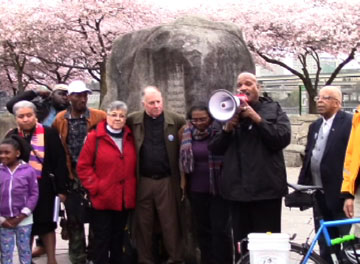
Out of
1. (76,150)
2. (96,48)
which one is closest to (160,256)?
(76,150)

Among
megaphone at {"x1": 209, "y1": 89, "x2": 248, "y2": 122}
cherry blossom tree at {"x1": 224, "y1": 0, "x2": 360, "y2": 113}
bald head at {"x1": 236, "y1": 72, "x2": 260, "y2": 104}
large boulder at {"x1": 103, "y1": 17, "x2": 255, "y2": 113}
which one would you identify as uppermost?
cherry blossom tree at {"x1": 224, "y1": 0, "x2": 360, "y2": 113}

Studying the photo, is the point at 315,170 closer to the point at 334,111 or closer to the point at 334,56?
the point at 334,111

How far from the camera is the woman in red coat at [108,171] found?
484 cm

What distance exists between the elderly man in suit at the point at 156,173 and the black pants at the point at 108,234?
0.54ft

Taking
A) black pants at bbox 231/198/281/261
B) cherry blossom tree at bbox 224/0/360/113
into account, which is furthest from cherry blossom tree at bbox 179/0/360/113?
black pants at bbox 231/198/281/261

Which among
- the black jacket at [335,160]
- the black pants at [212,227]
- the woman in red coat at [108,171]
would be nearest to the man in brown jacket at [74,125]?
the woman in red coat at [108,171]

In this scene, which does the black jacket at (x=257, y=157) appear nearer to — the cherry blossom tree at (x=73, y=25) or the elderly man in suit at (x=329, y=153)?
the elderly man in suit at (x=329, y=153)

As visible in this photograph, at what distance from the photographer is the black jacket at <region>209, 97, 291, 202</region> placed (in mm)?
4211

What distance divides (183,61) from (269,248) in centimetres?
253

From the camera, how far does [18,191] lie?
4.67 metres

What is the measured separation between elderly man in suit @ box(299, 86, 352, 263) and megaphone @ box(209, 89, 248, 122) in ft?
3.21

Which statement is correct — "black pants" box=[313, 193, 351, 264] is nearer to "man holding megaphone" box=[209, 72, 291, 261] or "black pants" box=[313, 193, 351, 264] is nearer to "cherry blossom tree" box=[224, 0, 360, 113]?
"man holding megaphone" box=[209, 72, 291, 261]

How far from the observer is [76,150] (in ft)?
17.5

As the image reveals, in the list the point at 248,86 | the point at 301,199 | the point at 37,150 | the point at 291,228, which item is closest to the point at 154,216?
the point at 37,150
